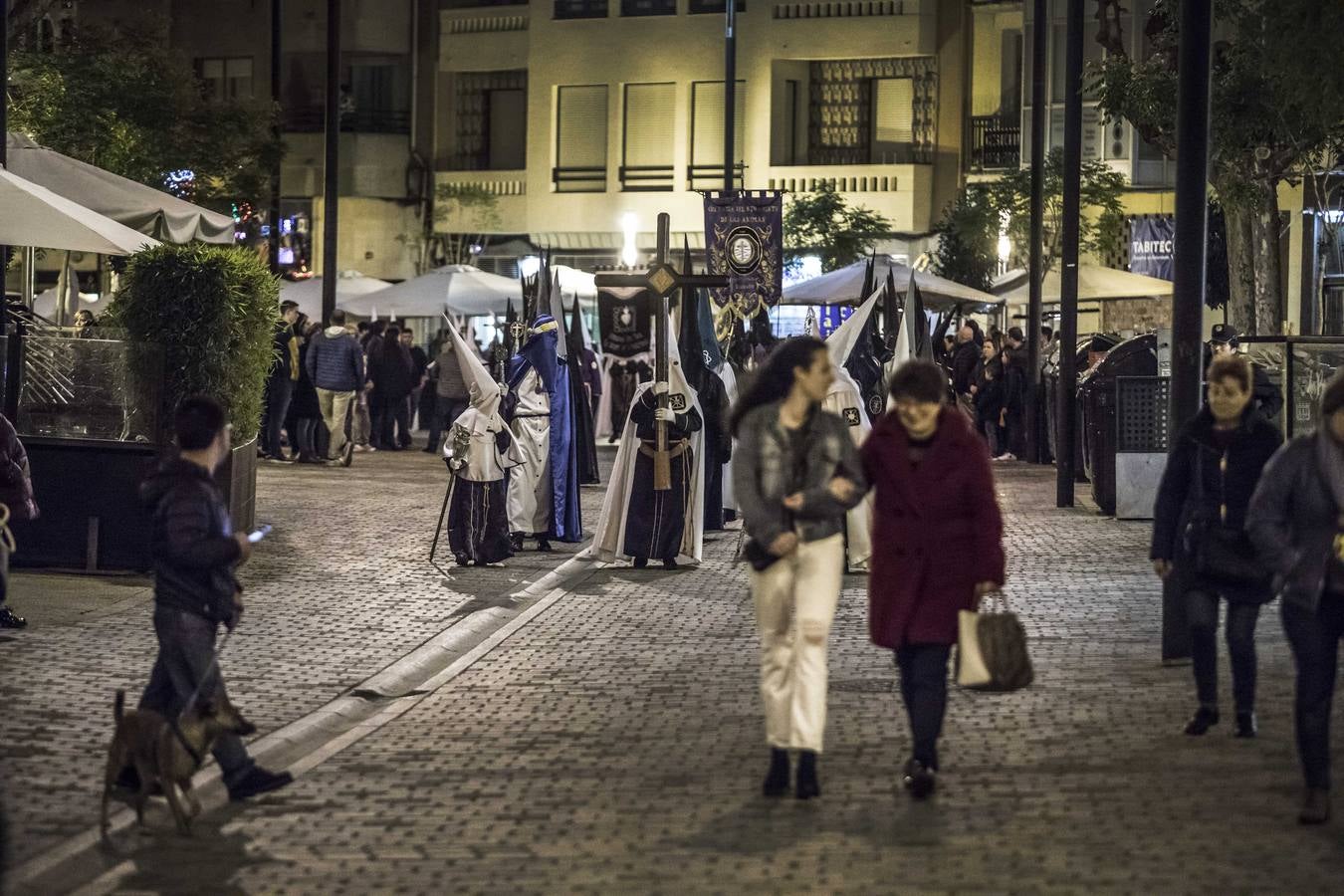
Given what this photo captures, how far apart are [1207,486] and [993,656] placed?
69.5 inches

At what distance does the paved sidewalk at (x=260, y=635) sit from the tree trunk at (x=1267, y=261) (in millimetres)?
11178

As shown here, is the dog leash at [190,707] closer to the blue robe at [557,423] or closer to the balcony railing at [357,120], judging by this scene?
the blue robe at [557,423]

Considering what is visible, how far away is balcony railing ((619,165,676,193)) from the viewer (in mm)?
46906

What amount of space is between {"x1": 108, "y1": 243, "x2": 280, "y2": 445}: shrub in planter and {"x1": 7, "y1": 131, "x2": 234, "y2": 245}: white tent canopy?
9.15 ft

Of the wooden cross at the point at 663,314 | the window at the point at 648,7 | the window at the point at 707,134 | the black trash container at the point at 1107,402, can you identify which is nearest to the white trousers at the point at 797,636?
the wooden cross at the point at 663,314

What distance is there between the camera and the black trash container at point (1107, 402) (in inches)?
827

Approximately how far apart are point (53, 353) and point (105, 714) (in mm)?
5756

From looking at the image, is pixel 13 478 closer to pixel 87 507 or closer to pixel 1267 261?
pixel 87 507

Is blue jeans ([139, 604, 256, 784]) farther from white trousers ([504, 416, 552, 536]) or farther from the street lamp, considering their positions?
the street lamp

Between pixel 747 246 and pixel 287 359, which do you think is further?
pixel 287 359

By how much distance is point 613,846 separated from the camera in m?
7.59

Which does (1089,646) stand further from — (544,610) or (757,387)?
(757,387)

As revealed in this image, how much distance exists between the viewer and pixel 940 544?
27.0 ft

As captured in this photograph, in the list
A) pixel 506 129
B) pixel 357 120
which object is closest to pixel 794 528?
pixel 506 129
